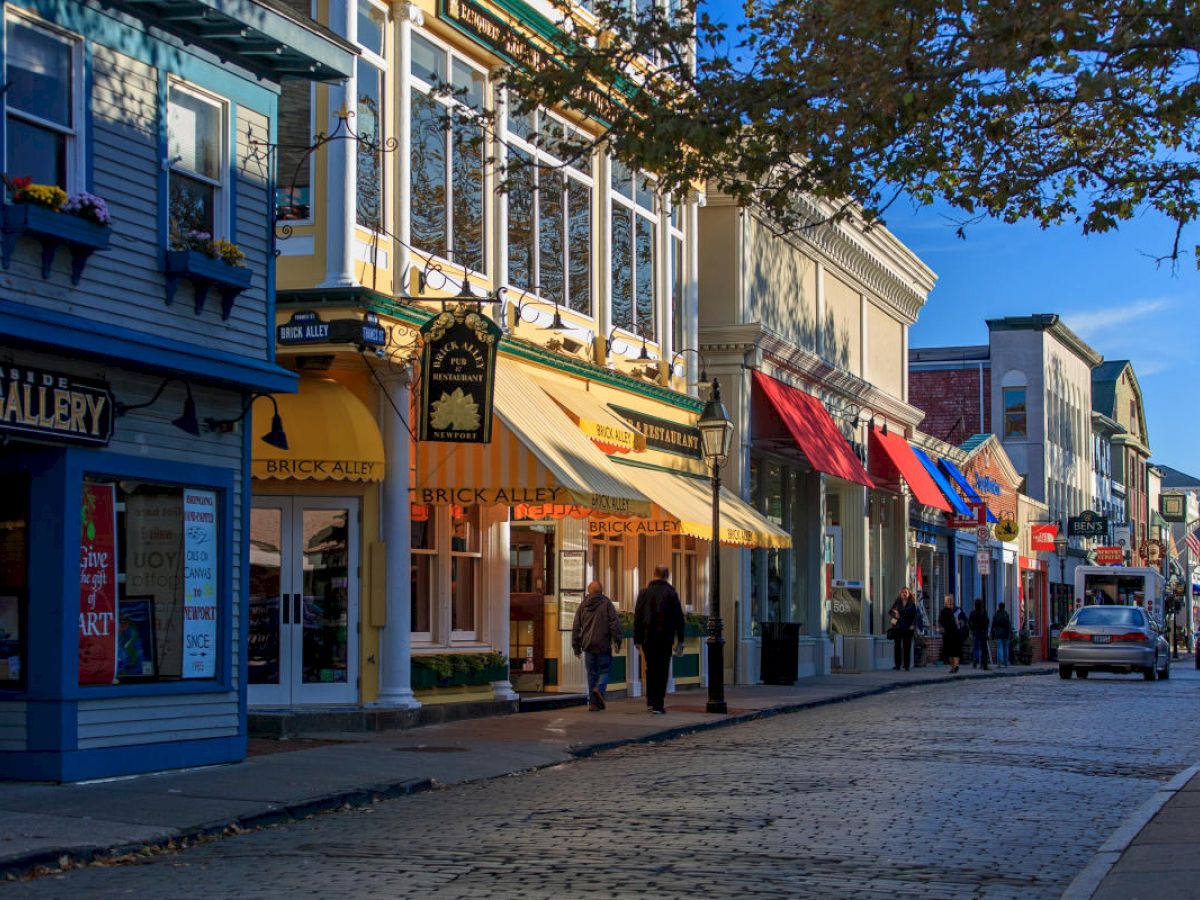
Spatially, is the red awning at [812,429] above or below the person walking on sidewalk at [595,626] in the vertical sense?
above

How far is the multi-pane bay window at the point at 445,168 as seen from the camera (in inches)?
814

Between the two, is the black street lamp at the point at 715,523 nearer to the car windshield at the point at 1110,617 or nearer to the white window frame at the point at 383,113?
the white window frame at the point at 383,113

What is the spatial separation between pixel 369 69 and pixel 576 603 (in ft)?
28.3

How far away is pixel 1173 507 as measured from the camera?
97.3 meters

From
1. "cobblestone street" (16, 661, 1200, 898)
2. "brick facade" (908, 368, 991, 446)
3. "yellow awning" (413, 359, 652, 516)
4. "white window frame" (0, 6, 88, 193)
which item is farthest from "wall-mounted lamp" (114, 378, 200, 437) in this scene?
"brick facade" (908, 368, 991, 446)

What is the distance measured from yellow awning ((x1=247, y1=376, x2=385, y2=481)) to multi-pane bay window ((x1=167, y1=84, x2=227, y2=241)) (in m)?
3.23

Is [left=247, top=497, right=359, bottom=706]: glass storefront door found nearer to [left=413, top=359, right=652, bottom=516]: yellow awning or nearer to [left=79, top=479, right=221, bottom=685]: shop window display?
[left=413, top=359, right=652, bottom=516]: yellow awning

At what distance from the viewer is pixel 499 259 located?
22516mm

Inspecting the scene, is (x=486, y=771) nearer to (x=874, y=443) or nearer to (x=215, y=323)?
(x=215, y=323)

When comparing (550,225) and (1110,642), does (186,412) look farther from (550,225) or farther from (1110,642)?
(1110,642)

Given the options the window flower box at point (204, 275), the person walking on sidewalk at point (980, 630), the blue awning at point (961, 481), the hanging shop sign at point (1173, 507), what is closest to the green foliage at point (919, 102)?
the window flower box at point (204, 275)

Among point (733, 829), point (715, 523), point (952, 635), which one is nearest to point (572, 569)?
point (715, 523)

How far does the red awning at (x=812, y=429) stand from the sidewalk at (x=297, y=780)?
9.51 metres

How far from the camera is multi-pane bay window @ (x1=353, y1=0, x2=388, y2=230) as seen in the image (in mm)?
19391
